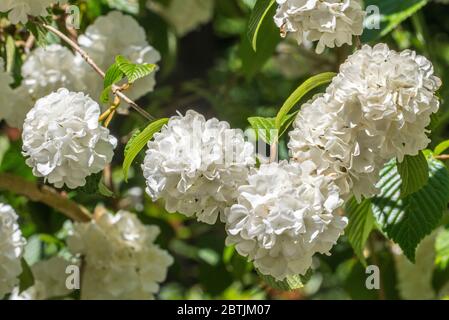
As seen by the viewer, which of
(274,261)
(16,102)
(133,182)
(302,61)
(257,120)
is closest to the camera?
(274,261)

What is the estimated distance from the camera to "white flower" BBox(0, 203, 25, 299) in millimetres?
1518

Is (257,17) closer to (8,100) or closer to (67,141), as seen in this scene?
(67,141)

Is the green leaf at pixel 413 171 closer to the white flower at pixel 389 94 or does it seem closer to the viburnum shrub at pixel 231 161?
the viburnum shrub at pixel 231 161

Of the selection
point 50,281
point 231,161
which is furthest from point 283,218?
point 50,281

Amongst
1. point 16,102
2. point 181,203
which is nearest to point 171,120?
point 181,203

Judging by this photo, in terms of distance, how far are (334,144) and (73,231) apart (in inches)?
30.4

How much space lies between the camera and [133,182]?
246 centimetres

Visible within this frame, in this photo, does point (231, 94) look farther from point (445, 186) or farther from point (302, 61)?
point (445, 186)

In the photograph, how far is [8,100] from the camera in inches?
64.1

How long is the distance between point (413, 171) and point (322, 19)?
10.0 inches

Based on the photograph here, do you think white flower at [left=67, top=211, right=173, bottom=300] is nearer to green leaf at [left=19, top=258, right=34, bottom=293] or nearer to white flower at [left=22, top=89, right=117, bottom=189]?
green leaf at [left=19, top=258, right=34, bottom=293]

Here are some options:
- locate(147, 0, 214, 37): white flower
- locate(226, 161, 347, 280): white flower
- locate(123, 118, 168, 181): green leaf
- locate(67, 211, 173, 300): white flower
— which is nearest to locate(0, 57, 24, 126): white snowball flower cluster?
locate(67, 211, 173, 300): white flower

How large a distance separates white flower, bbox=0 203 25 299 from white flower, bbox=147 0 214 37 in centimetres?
118

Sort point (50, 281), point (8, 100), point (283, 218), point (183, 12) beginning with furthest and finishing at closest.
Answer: point (183, 12) → point (50, 281) → point (8, 100) → point (283, 218)
